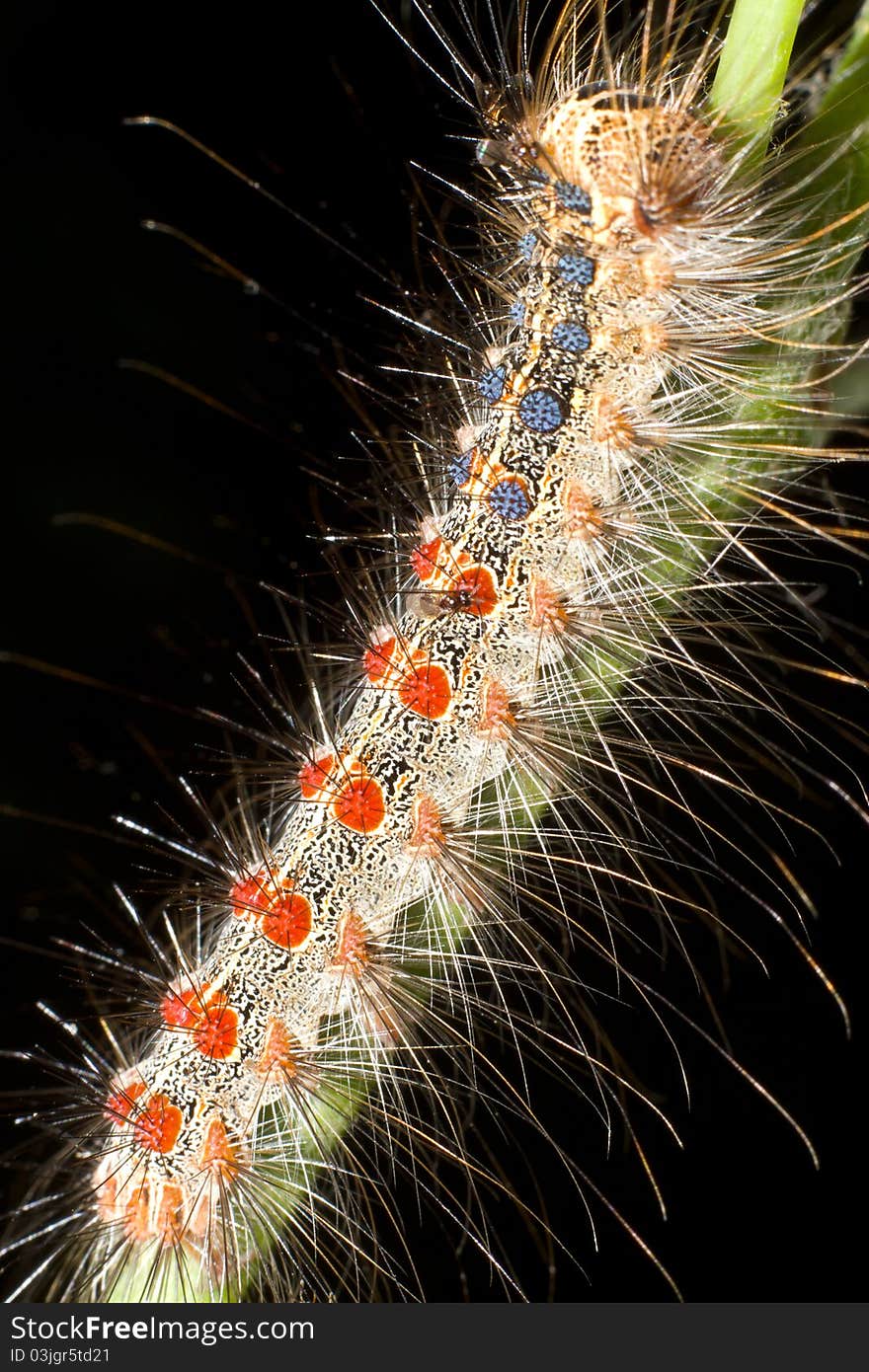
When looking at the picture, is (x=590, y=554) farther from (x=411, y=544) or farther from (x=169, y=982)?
(x=169, y=982)

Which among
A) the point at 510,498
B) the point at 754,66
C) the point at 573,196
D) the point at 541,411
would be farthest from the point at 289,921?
the point at 754,66

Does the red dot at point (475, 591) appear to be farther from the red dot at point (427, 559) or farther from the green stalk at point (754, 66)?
the green stalk at point (754, 66)

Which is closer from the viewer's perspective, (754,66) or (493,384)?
(754,66)

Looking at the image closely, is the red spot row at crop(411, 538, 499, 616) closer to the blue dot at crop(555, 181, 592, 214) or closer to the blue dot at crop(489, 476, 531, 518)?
the blue dot at crop(489, 476, 531, 518)

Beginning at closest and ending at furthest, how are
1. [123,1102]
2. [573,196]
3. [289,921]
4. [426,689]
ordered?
1. [573,196]
2. [426,689]
3. [289,921]
4. [123,1102]

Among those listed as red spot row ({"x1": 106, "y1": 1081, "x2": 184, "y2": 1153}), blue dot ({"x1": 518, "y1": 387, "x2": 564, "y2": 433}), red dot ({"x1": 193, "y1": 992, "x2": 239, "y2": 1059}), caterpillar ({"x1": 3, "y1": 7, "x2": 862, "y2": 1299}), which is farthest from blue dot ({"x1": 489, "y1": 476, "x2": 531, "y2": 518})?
red spot row ({"x1": 106, "y1": 1081, "x2": 184, "y2": 1153})

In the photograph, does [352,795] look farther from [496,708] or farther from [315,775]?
[496,708]

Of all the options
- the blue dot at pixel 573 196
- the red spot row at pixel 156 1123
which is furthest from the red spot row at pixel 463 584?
the red spot row at pixel 156 1123
